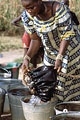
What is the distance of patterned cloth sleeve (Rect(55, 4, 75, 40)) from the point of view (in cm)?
311

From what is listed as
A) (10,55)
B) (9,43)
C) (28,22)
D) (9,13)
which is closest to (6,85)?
(28,22)

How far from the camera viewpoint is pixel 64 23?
123 inches

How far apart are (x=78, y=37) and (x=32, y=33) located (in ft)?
1.90

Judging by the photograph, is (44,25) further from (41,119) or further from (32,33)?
(41,119)

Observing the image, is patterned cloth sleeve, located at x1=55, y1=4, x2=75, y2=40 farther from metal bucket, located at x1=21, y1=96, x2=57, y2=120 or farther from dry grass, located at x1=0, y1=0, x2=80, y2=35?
dry grass, located at x1=0, y1=0, x2=80, y2=35

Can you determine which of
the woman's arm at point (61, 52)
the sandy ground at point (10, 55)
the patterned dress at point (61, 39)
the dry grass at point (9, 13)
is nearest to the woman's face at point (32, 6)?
the patterned dress at point (61, 39)

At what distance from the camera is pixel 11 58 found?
27.6 ft

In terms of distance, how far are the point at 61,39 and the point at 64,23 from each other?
24 centimetres

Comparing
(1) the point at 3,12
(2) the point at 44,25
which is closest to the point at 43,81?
(2) the point at 44,25

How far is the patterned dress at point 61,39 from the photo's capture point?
315 centimetres

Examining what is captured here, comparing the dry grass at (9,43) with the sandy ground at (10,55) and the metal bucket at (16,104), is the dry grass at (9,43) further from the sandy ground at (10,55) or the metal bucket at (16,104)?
the metal bucket at (16,104)

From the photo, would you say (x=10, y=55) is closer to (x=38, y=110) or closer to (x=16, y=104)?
(x=16, y=104)

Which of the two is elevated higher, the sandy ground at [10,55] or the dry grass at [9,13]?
the dry grass at [9,13]

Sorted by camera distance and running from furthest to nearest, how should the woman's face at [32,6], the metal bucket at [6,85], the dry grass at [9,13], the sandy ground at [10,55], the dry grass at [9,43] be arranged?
the dry grass at [9,13] → the dry grass at [9,43] → the sandy ground at [10,55] → the metal bucket at [6,85] → the woman's face at [32,6]
